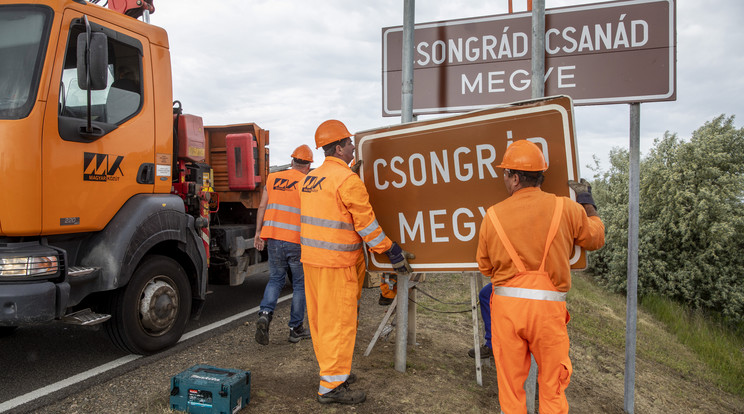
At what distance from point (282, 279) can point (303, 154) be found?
4.48ft

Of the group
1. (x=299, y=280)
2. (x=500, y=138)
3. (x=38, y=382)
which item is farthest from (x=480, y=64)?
(x=38, y=382)

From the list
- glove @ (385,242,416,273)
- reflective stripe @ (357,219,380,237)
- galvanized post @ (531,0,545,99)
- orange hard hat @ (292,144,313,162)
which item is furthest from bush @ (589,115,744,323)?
reflective stripe @ (357,219,380,237)

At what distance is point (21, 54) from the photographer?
355 centimetres

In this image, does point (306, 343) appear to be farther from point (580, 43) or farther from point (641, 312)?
point (641, 312)

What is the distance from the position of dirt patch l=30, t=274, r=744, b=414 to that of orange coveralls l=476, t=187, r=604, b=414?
1.03 meters

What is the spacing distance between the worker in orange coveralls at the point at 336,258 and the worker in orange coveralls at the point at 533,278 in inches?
37.0

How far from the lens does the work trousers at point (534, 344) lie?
2.57 meters

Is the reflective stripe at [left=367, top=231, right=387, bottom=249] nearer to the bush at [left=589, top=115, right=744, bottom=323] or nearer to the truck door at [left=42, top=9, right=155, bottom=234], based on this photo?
the truck door at [left=42, top=9, right=155, bottom=234]

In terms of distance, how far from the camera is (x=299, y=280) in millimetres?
4820

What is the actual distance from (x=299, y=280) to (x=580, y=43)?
3.23 metres

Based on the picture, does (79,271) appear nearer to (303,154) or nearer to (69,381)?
(69,381)

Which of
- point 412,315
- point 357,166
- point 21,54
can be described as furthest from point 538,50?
point 21,54

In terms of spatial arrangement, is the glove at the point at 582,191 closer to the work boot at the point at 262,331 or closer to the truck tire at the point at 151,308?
the work boot at the point at 262,331

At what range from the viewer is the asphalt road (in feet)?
12.4
